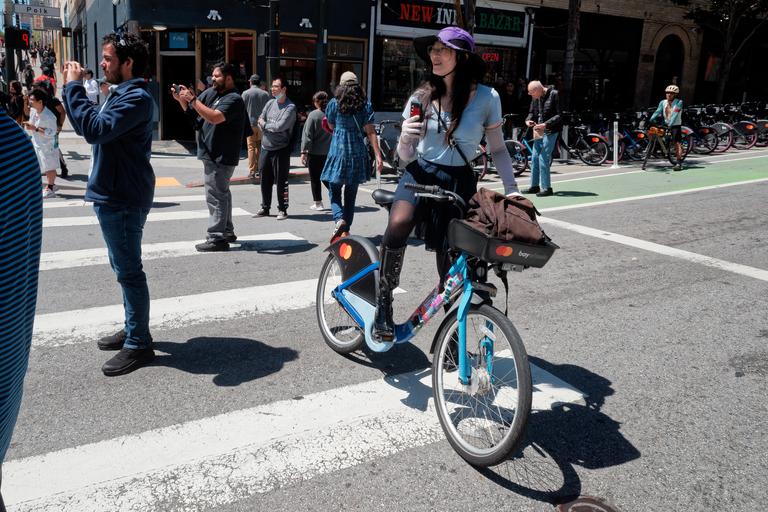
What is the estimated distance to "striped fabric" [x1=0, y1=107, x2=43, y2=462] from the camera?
54.9 inches

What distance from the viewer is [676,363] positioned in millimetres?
4613

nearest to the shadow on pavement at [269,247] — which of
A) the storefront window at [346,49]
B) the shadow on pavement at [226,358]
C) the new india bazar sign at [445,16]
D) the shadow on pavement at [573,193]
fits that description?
the shadow on pavement at [226,358]

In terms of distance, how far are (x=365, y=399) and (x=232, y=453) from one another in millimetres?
933

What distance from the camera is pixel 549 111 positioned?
38.2 ft

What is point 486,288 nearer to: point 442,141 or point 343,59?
point 442,141

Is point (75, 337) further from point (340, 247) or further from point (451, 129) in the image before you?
point (451, 129)

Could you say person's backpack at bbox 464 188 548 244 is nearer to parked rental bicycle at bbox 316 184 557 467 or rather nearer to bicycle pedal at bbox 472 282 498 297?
parked rental bicycle at bbox 316 184 557 467

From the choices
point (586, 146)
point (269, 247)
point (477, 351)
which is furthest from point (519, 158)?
point (477, 351)

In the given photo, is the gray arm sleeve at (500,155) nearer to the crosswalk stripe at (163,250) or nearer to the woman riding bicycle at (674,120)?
the crosswalk stripe at (163,250)

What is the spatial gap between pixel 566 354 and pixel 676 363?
75cm

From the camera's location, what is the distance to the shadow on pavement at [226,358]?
169 inches

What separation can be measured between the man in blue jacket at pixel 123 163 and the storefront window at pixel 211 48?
14.8 meters

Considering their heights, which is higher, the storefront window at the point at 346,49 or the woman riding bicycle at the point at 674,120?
the storefront window at the point at 346,49

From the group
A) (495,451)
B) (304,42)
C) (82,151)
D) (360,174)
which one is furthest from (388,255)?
(304,42)
